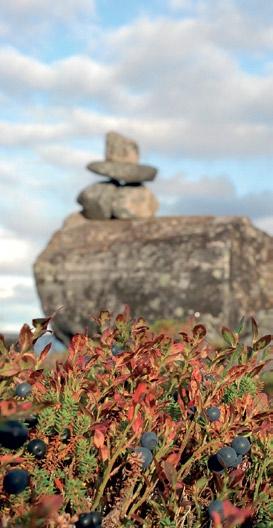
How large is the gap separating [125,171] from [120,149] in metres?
0.64

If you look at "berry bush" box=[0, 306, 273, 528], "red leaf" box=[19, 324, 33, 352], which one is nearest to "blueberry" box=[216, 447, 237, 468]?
"berry bush" box=[0, 306, 273, 528]

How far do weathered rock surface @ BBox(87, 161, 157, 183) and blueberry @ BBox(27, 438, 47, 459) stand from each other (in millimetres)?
13253

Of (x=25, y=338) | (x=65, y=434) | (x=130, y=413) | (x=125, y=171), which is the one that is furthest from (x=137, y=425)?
(x=125, y=171)

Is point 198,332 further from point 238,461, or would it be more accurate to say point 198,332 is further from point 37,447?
point 37,447

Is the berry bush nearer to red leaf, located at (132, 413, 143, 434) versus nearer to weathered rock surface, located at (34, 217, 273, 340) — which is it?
red leaf, located at (132, 413, 143, 434)

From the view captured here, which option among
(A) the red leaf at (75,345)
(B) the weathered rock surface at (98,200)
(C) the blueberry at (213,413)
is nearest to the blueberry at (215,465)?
(C) the blueberry at (213,413)

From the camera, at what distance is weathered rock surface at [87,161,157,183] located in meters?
15.0

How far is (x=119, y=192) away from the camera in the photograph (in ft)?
49.0

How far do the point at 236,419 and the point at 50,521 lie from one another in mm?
649

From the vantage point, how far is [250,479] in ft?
7.34

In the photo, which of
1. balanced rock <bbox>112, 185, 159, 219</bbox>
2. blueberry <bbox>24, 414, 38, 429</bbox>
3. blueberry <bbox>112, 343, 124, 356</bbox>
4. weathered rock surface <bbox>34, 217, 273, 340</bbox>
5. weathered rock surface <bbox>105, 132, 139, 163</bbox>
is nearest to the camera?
blueberry <bbox>24, 414, 38, 429</bbox>

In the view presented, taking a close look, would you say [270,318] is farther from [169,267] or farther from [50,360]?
[50,360]

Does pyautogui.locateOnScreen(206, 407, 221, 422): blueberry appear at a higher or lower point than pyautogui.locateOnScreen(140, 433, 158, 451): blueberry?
higher

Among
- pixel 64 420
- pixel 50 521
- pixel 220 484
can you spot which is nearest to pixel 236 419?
pixel 220 484
